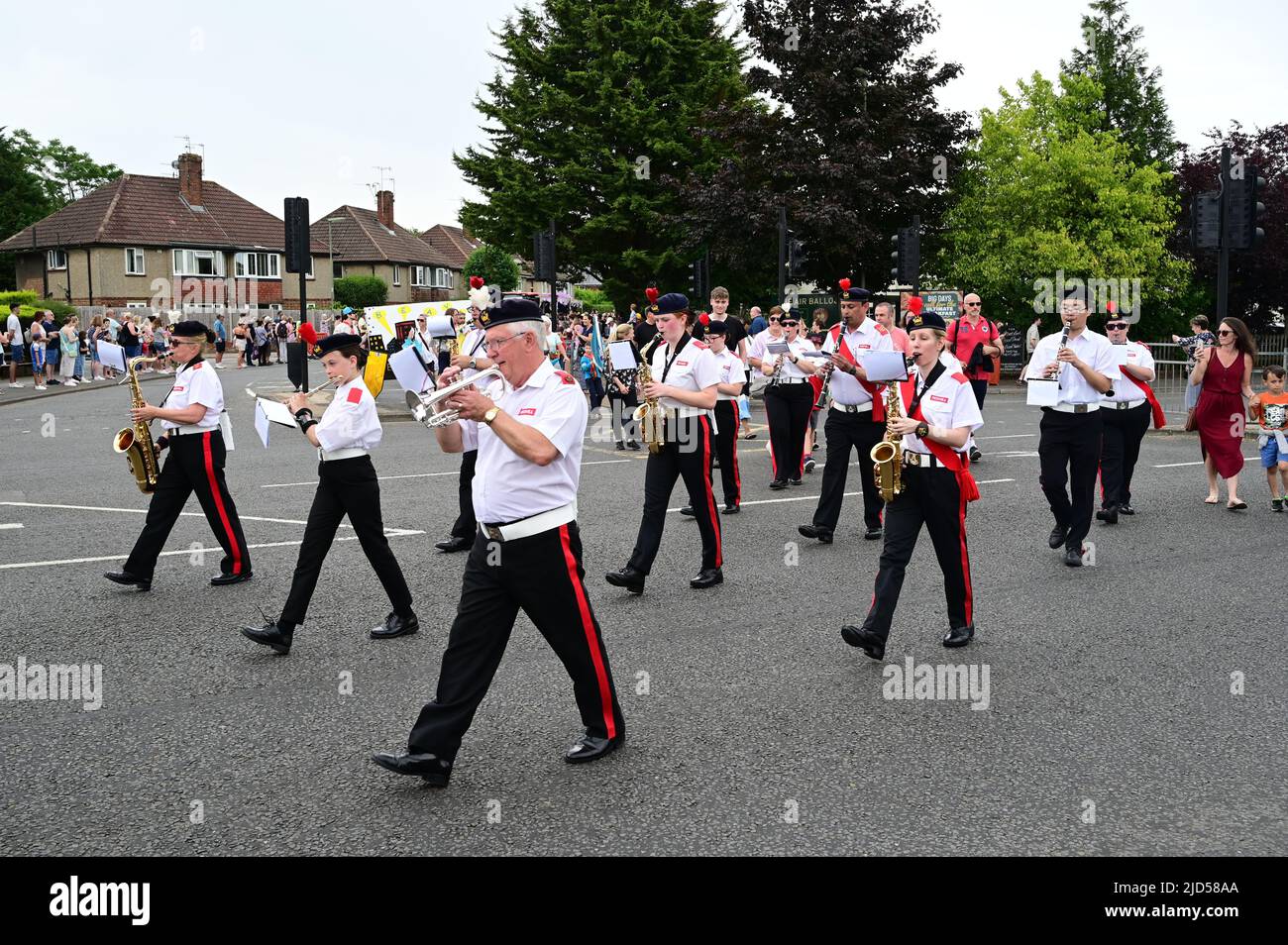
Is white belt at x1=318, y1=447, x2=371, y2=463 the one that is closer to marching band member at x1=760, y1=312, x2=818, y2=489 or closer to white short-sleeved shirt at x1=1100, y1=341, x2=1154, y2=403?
marching band member at x1=760, y1=312, x2=818, y2=489

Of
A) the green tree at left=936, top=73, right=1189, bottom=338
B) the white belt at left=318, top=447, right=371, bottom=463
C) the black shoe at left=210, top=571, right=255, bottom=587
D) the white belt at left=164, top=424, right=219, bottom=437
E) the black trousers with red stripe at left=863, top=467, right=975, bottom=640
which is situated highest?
the green tree at left=936, top=73, right=1189, bottom=338

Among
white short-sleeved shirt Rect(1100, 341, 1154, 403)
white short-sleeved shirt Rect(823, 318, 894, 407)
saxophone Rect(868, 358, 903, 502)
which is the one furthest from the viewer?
white short-sleeved shirt Rect(1100, 341, 1154, 403)

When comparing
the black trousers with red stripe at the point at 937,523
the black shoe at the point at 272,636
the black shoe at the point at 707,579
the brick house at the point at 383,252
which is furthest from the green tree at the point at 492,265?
the black trousers with red stripe at the point at 937,523

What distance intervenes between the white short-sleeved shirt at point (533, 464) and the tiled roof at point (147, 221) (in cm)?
5669

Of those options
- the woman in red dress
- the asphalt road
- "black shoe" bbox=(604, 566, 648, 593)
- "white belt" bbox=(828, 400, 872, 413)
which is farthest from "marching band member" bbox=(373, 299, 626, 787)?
the woman in red dress

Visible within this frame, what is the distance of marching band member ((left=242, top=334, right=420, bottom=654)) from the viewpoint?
6688 mm

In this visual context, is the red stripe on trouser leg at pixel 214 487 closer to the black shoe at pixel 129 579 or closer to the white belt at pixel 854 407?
the black shoe at pixel 129 579

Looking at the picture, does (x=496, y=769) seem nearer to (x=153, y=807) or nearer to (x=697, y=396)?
(x=153, y=807)

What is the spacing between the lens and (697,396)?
25.6ft

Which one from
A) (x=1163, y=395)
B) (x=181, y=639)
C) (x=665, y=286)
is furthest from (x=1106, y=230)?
(x=181, y=639)

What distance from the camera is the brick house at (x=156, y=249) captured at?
2308 inches

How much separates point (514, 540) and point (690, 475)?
3.55m

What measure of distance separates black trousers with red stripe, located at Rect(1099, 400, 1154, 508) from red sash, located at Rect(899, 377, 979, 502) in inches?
165

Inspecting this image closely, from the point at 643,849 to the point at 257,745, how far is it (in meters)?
1.94
